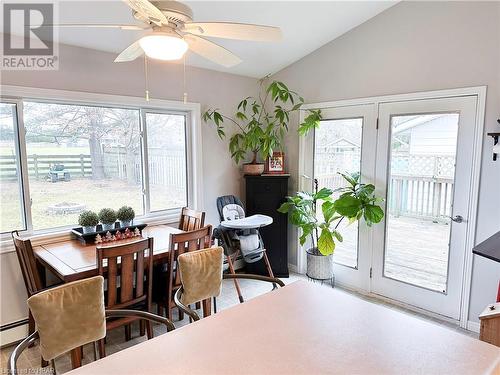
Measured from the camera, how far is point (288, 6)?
2.88m

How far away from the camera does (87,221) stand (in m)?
2.99

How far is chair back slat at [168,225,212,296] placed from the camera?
2643 mm

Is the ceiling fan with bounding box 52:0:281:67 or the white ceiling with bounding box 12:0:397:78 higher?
the white ceiling with bounding box 12:0:397:78

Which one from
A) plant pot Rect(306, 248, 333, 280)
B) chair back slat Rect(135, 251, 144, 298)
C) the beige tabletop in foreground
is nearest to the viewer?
the beige tabletop in foreground

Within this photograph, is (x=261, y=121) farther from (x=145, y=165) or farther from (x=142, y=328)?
(x=142, y=328)

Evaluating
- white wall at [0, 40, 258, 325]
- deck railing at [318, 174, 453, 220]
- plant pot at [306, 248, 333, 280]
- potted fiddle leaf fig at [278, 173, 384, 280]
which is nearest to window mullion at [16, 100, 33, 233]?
white wall at [0, 40, 258, 325]

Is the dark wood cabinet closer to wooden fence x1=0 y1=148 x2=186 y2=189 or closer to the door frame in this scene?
wooden fence x1=0 y1=148 x2=186 y2=189

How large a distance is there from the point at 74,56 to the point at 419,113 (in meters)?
3.18

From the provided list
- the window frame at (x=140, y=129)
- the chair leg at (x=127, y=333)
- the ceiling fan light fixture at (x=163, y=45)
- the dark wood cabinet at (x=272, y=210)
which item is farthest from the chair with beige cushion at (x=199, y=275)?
the dark wood cabinet at (x=272, y=210)

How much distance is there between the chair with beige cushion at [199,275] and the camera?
1898 mm

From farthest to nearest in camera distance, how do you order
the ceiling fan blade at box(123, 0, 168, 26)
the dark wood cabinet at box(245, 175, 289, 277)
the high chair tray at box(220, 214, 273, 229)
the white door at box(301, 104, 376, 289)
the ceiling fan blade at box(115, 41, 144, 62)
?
the dark wood cabinet at box(245, 175, 289, 277)
the white door at box(301, 104, 376, 289)
the high chair tray at box(220, 214, 273, 229)
the ceiling fan blade at box(115, 41, 144, 62)
the ceiling fan blade at box(123, 0, 168, 26)

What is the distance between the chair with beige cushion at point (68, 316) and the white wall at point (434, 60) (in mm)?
2741

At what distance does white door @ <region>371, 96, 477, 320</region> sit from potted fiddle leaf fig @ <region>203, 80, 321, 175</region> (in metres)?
0.94

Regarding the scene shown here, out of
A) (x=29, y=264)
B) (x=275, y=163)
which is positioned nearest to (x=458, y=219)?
(x=275, y=163)
